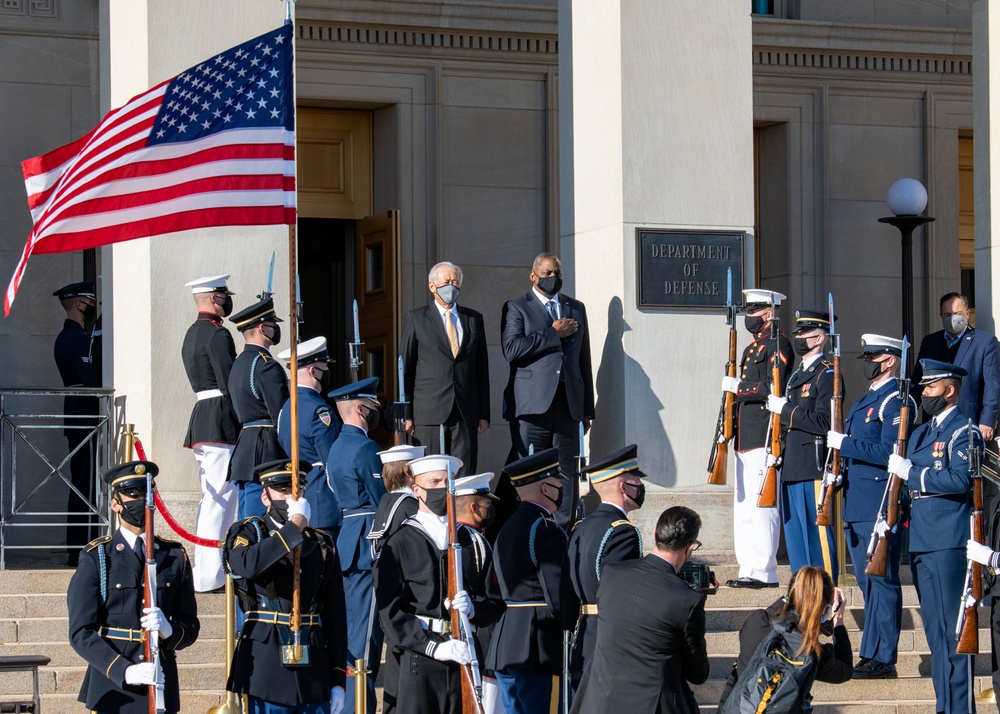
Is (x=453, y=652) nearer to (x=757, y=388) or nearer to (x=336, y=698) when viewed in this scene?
(x=336, y=698)

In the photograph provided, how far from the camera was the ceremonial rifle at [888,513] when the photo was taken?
11.0m

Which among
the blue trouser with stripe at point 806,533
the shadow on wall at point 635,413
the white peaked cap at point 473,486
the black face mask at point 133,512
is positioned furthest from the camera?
the shadow on wall at point 635,413

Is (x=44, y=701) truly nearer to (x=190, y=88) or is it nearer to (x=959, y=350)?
(x=190, y=88)

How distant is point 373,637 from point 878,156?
407 inches

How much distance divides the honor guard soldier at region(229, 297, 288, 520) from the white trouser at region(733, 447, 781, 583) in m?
3.15

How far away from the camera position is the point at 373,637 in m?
10.4

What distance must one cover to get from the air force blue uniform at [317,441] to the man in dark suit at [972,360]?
14.5 ft

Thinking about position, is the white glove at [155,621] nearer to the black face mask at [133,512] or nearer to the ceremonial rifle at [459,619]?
the black face mask at [133,512]

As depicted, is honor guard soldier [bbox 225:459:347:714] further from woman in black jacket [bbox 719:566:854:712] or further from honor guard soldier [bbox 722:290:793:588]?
honor guard soldier [bbox 722:290:793:588]

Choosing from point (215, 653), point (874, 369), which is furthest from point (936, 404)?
point (215, 653)

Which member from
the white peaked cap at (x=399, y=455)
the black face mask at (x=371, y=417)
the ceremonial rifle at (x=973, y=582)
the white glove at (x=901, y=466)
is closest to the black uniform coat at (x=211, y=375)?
the black face mask at (x=371, y=417)

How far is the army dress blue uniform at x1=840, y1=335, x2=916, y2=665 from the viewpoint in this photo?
36.4 feet

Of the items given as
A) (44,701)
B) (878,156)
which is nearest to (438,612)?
(44,701)

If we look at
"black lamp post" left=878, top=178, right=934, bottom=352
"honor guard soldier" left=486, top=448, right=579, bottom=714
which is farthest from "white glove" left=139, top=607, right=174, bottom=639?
"black lamp post" left=878, top=178, right=934, bottom=352
